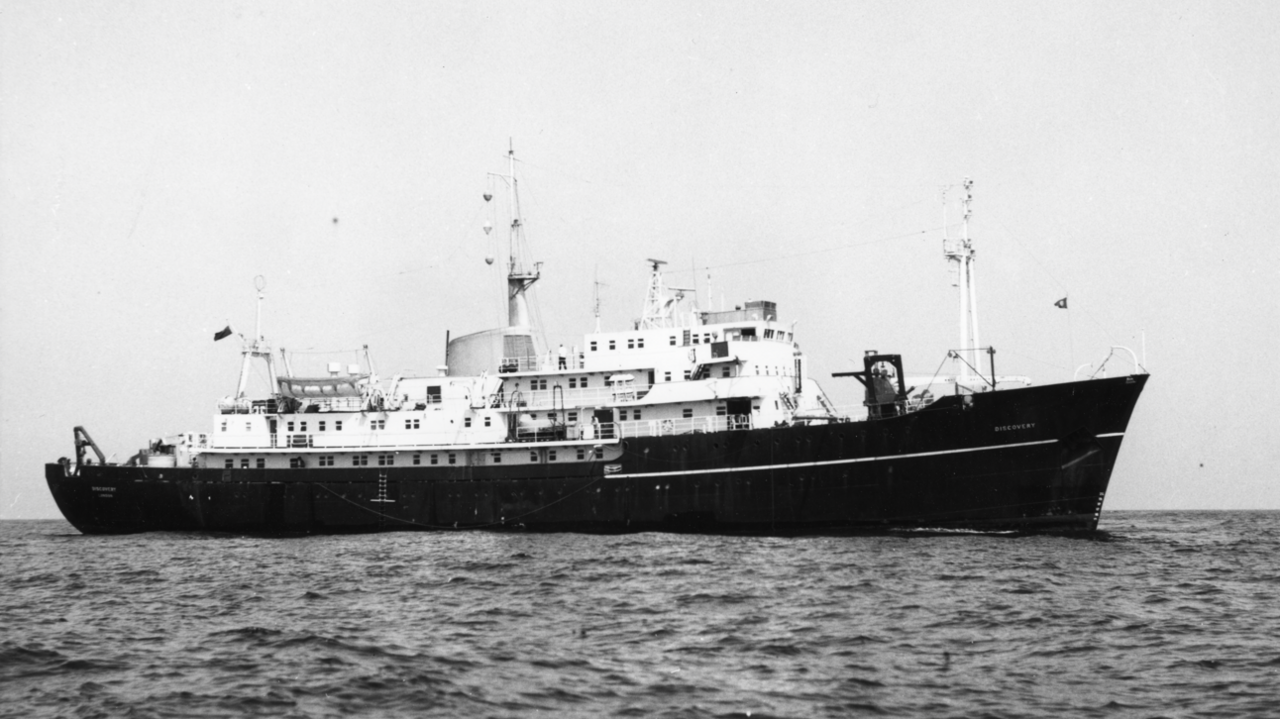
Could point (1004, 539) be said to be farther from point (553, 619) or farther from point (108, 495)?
point (108, 495)

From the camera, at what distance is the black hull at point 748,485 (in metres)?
32.5

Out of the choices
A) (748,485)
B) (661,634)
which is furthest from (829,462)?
(661,634)

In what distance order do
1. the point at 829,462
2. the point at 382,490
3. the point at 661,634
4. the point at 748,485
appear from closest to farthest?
the point at 661,634
the point at 829,462
the point at 748,485
the point at 382,490

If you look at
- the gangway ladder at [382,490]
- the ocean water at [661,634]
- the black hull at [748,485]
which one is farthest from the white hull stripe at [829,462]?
the gangway ladder at [382,490]

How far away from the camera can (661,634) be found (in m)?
16.7

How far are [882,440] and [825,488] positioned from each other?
7.81 ft

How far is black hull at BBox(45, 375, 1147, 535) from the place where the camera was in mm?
32469

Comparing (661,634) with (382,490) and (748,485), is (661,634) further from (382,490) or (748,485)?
(382,490)

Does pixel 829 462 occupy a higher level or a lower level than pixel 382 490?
higher

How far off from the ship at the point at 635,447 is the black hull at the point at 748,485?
61 millimetres

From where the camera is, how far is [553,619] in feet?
59.8

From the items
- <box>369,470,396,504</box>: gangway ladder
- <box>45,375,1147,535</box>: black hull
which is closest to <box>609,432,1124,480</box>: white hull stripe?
<box>45,375,1147,535</box>: black hull

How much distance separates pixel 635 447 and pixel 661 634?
20.3 meters

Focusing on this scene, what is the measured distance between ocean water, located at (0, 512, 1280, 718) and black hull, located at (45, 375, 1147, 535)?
4244 mm
